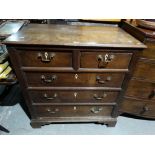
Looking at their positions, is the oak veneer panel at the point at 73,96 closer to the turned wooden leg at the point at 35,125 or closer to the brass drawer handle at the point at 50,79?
the brass drawer handle at the point at 50,79

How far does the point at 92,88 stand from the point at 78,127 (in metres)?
0.65

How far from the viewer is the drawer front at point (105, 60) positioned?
3.98ft

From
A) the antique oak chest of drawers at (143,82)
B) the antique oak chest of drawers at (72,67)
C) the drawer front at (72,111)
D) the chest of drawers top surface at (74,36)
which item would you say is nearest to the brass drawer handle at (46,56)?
the antique oak chest of drawers at (72,67)

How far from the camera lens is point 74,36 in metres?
1.28

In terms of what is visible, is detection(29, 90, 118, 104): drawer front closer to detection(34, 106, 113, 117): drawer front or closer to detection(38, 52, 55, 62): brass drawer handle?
detection(34, 106, 113, 117): drawer front

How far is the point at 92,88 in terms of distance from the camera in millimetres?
1442

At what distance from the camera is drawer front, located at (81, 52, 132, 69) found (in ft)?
3.98

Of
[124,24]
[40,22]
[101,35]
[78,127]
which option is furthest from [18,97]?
[124,24]

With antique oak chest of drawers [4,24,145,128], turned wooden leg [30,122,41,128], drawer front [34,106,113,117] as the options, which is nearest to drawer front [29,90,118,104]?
antique oak chest of drawers [4,24,145,128]

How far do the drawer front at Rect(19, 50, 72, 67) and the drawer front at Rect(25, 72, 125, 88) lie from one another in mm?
103

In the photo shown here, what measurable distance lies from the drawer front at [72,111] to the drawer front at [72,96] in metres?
0.10

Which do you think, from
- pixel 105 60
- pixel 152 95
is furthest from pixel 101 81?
pixel 152 95

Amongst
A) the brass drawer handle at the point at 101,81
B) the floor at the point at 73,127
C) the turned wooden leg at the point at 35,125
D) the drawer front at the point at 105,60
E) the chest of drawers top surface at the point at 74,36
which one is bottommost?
the floor at the point at 73,127
